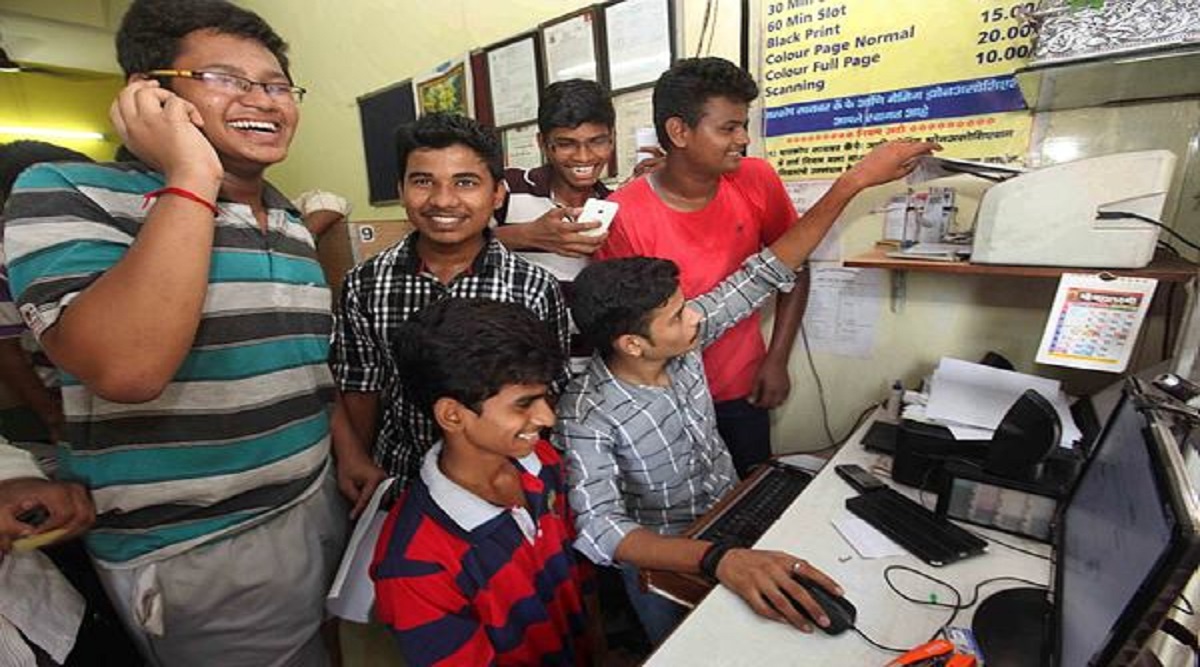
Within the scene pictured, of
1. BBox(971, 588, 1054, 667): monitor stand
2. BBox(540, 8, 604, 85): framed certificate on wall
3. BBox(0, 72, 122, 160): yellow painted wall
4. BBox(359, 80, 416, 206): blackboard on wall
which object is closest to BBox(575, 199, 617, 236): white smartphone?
BBox(540, 8, 604, 85): framed certificate on wall

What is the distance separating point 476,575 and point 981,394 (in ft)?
3.71

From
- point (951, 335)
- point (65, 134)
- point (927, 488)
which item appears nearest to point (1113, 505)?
point (927, 488)

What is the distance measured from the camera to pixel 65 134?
17.1ft

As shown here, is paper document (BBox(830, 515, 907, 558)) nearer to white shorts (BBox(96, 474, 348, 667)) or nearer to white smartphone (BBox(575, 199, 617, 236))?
white smartphone (BBox(575, 199, 617, 236))

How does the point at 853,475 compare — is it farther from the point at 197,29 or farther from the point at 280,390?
the point at 197,29

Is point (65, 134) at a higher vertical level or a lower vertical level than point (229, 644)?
higher

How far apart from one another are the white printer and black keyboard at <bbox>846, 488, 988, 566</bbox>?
1.90 ft

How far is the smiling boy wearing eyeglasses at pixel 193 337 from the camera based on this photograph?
2.26 ft

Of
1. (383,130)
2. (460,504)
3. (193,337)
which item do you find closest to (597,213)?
(460,504)

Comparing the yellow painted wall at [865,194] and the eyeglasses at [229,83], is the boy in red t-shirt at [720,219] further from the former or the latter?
the eyeglasses at [229,83]

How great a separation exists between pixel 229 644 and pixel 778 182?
5.54 ft

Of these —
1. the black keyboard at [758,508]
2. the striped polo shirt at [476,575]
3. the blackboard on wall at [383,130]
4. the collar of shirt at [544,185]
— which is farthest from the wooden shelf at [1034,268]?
the blackboard on wall at [383,130]

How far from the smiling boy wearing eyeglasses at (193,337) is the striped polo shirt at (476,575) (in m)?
0.27

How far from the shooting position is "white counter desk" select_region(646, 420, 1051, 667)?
75 centimetres
